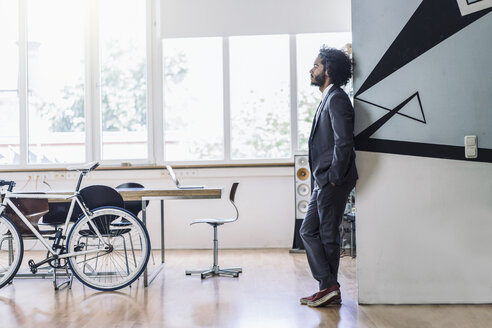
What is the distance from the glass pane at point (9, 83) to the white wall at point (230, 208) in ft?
Result: 2.13

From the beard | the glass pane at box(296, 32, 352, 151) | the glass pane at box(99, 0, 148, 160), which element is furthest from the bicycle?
the glass pane at box(296, 32, 352, 151)

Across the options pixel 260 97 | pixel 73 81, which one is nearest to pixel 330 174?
pixel 260 97

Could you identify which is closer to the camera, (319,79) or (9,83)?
(319,79)

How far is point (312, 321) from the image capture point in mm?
2812

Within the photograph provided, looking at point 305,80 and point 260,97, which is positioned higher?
point 305,80

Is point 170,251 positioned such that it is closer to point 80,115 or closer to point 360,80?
point 80,115

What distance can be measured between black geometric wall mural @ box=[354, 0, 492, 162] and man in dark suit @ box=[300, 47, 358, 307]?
0.19 m

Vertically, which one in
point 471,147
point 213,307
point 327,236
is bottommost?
point 213,307

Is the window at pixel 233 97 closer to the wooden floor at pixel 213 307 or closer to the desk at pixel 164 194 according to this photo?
the wooden floor at pixel 213 307

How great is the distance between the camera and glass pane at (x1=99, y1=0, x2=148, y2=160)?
20.3 ft

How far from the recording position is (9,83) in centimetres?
629

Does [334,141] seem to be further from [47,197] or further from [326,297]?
[47,197]

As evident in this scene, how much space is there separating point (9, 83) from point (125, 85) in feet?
4.81

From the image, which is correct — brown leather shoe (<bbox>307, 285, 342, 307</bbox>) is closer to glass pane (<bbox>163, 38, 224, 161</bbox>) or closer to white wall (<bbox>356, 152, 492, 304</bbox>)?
white wall (<bbox>356, 152, 492, 304</bbox>)
